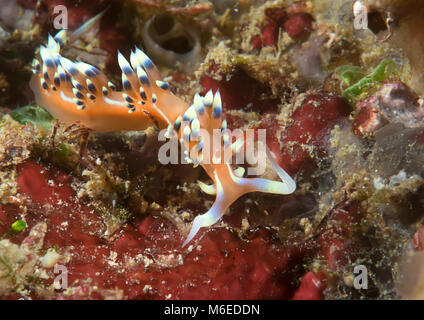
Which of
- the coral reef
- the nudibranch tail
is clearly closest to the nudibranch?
the nudibranch tail

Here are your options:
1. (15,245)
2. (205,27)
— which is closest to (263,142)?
(205,27)

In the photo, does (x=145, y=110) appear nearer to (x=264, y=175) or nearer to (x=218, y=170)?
(x=218, y=170)

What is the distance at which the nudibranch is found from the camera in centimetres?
247

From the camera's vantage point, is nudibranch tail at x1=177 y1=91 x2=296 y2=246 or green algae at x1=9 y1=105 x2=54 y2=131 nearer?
nudibranch tail at x1=177 y1=91 x2=296 y2=246

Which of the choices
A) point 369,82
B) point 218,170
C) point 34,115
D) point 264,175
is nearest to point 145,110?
point 218,170

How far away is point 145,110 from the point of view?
116 inches

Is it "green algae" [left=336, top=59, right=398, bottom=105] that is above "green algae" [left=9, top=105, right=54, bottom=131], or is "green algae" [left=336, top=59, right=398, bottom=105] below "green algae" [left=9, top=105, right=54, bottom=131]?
below

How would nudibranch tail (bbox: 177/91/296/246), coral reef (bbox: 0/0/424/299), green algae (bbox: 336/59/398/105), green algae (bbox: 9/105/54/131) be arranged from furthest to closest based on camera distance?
green algae (bbox: 9/105/54/131) < green algae (bbox: 336/59/398/105) < nudibranch tail (bbox: 177/91/296/246) < coral reef (bbox: 0/0/424/299)

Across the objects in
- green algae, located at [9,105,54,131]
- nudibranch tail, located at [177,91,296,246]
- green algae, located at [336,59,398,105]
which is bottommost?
nudibranch tail, located at [177,91,296,246]

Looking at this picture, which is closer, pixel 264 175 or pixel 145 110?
pixel 264 175

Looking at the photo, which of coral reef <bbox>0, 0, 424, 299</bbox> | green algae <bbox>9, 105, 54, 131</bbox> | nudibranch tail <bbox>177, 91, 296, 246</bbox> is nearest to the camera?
coral reef <bbox>0, 0, 424, 299</bbox>

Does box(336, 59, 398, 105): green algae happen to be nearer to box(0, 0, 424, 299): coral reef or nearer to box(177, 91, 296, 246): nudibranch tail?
box(0, 0, 424, 299): coral reef

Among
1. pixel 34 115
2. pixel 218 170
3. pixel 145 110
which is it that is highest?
pixel 34 115
